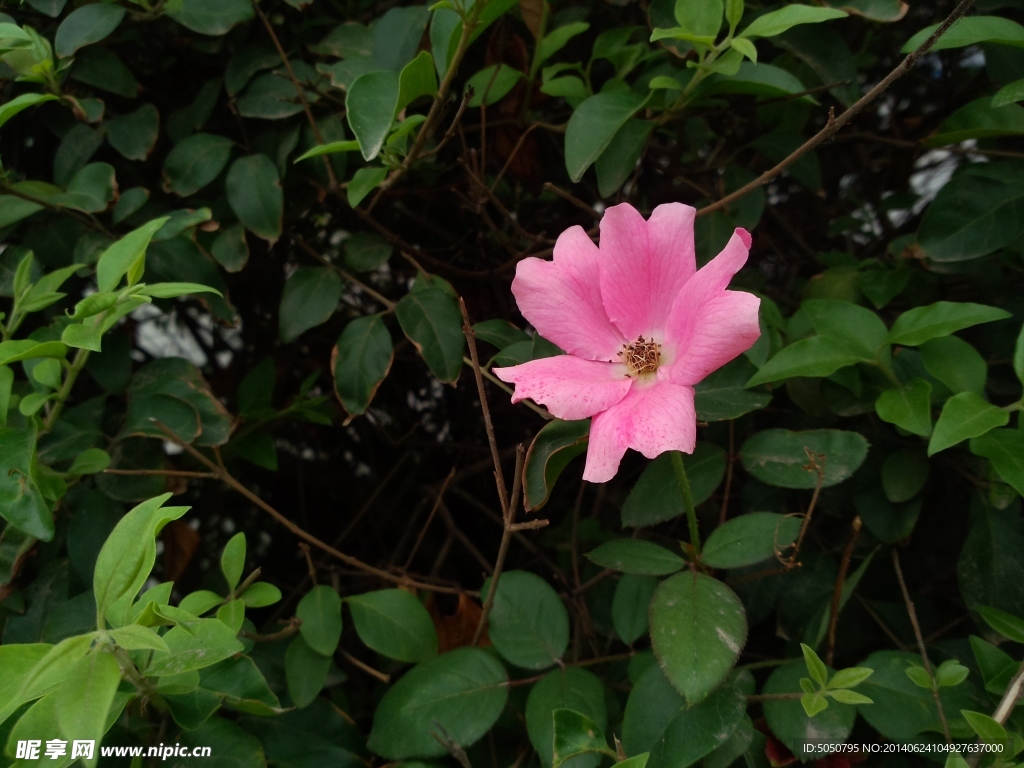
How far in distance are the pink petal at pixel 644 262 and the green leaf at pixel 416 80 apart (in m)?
0.24

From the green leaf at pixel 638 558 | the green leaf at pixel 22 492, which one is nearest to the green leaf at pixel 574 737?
the green leaf at pixel 638 558

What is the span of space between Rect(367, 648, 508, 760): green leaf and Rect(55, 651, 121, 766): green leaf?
282mm

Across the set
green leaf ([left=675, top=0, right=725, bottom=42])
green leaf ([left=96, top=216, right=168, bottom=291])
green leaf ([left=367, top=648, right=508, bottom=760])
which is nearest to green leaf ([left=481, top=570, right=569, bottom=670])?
green leaf ([left=367, top=648, right=508, bottom=760])

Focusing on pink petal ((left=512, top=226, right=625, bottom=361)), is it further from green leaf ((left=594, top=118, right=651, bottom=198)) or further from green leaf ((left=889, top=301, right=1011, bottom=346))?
green leaf ((left=889, top=301, right=1011, bottom=346))

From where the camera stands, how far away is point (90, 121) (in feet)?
2.77

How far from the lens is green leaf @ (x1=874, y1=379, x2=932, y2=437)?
0.68 meters

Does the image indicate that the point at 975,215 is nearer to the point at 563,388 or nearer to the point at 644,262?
the point at 644,262

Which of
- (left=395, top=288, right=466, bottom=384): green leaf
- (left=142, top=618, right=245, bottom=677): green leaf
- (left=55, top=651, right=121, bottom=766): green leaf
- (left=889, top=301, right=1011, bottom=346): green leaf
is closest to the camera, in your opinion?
(left=55, top=651, right=121, bottom=766): green leaf

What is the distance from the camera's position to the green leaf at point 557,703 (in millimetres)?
657

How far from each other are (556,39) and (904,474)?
1.98ft

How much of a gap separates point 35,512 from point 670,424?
0.56m

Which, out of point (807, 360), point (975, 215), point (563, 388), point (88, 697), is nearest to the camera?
point (88, 697)

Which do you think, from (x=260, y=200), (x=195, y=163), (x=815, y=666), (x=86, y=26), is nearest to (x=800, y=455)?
(x=815, y=666)

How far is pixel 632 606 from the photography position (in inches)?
30.0
